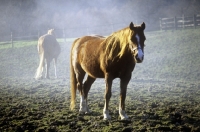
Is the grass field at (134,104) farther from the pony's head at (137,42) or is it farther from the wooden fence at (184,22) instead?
the wooden fence at (184,22)

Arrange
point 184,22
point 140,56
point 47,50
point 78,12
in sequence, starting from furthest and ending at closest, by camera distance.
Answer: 1. point 78,12
2. point 184,22
3. point 47,50
4. point 140,56

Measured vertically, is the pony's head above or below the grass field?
above

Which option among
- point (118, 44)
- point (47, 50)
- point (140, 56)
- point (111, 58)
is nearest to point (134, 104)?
point (111, 58)

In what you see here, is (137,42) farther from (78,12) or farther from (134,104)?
(78,12)

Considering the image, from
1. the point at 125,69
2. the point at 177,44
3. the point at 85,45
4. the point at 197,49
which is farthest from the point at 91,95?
the point at 177,44

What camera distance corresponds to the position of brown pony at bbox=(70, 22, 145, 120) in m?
5.03

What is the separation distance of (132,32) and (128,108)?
7.63ft

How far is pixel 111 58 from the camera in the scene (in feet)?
17.9

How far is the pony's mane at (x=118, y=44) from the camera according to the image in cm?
526

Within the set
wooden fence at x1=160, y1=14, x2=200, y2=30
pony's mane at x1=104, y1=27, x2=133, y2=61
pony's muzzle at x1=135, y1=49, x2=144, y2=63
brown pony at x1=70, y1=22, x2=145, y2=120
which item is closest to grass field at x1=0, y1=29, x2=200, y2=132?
brown pony at x1=70, y1=22, x2=145, y2=120

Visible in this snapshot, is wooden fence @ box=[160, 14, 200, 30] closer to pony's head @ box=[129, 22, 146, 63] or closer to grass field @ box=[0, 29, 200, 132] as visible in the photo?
grass field @ box=[0, 29, 200, 132]

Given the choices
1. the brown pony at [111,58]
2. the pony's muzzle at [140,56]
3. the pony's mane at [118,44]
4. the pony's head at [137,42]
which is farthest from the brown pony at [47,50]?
the pony's muzzle at [140,56]

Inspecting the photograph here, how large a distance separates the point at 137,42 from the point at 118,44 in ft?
2.06

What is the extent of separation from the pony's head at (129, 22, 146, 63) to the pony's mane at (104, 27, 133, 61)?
78 mm
